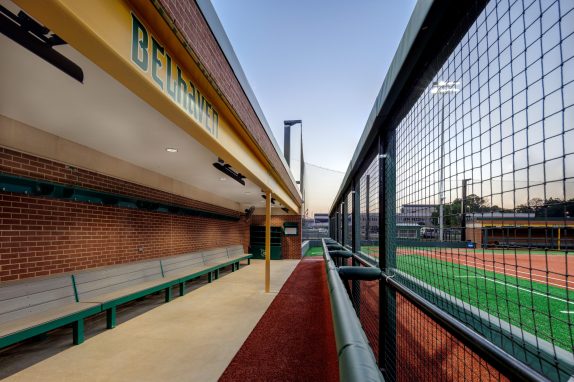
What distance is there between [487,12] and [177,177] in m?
6.92

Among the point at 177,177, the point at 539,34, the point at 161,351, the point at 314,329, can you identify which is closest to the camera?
the point at 539,34

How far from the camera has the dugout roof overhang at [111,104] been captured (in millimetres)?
1521

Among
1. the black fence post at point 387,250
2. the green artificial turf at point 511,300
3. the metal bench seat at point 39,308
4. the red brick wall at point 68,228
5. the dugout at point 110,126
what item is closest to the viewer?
the green artificial turf at point 511,300

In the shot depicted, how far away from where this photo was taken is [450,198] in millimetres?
1486

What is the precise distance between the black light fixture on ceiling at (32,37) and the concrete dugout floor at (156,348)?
9.24 feet

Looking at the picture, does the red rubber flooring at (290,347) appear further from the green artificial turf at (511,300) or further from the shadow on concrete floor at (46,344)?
the shadow on concrete floor at (46,344)

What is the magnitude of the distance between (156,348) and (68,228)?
2.39 metres

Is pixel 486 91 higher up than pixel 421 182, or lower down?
higher up

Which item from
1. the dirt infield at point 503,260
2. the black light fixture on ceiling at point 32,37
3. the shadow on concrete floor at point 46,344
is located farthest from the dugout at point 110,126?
the dirt infield at point 503,260

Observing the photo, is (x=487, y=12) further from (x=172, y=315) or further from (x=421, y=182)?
(x=172, y=315)

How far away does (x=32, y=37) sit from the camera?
1588 mm

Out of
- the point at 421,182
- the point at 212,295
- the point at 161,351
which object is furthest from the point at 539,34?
the point at 212,295

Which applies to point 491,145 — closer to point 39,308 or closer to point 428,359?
point 428,359

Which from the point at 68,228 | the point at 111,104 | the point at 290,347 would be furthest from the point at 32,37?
the point at 68,228
